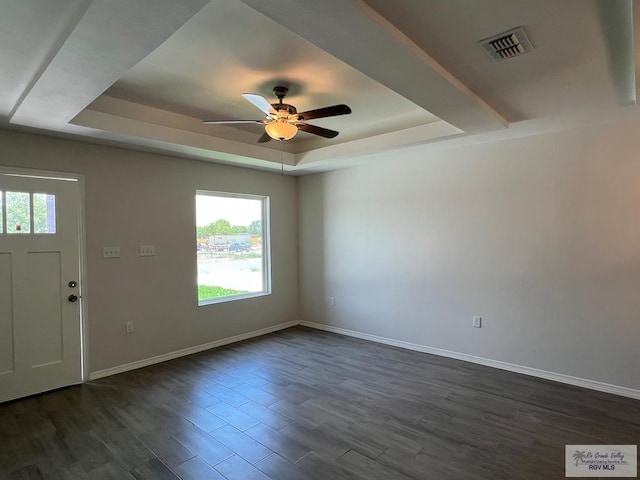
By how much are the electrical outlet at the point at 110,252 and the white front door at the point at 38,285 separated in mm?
234

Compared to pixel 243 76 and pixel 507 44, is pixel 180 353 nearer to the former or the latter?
pixel 243 76

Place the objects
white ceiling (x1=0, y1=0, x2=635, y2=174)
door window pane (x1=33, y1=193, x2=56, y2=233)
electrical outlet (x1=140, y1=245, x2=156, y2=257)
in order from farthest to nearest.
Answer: electrical outlet (x1=140, y1=245, x2=156, y2=257)
door window pane (x1=33, y1=193, x2=56, y2=233)
white ceiling (x1=0, y1=0, x2=635, y2=174)

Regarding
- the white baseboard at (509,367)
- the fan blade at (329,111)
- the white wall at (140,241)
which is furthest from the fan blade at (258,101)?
the white baseboard at (509,367)

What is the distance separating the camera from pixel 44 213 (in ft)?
11.2

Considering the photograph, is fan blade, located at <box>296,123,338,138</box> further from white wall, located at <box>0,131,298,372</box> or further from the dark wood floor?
the dark wood floor

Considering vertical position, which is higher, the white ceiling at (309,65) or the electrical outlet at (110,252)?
the white ceiling at (309,65)

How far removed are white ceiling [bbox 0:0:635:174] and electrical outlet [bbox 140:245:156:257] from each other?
1.12m

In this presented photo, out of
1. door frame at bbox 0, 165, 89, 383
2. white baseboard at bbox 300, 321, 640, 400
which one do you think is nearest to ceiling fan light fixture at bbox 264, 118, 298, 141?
door frame at bbox 0, 165, 89, 383

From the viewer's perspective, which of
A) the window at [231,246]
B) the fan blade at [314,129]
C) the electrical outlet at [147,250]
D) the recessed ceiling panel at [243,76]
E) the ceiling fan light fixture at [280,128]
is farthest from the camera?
the window at [231,246]

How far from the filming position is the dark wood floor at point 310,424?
7.30 ft

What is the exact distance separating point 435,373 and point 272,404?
1.74 metres

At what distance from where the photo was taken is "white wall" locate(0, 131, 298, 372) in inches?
143

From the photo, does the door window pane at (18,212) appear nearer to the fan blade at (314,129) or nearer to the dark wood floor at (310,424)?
the dark wood floor at (310,424)

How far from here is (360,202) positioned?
4.99 meters
